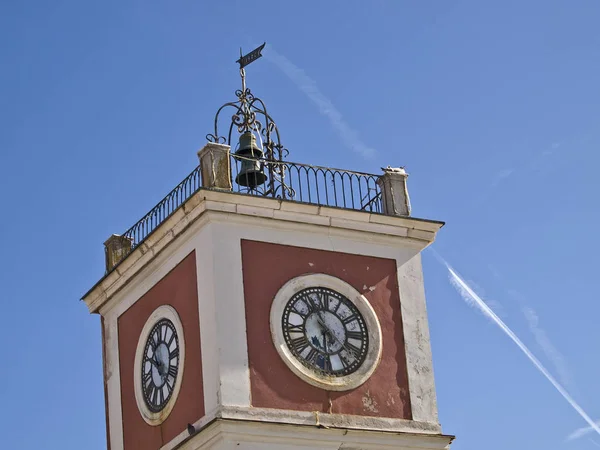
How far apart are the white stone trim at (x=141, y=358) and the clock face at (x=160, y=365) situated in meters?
0.05

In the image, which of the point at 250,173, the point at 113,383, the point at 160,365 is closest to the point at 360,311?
the point at 250,173

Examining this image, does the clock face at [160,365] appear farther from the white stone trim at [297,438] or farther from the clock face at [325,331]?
the clock face at [325,331]

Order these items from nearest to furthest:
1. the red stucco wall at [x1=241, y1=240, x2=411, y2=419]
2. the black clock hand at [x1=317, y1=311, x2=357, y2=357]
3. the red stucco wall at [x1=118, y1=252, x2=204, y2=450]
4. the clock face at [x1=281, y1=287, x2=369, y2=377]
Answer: the red stucco wall at [x1=241, y1=240, x2=411, y2=419] < the red stucco wall at [x1=118, y1=252, x2=204, y2=450] < the clock face at [x1=281, y1=287, x2=369, y2=377] < the black clock hand at [x1=317, y1=311, x2=357, y2=357]

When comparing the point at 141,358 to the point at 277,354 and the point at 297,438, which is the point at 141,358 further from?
the point at 297,438

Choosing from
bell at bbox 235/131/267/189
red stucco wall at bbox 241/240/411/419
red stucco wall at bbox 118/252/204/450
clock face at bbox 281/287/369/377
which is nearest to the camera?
red stucco wall at bbox 241/240/411/419

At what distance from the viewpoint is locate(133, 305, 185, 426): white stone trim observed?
26594 mm

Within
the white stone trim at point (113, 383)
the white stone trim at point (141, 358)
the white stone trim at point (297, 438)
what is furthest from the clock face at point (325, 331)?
the white stone trim at point (113, 383)

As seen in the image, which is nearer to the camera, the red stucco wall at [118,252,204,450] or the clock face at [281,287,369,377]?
the red stucco wall at [118,252,204,450]

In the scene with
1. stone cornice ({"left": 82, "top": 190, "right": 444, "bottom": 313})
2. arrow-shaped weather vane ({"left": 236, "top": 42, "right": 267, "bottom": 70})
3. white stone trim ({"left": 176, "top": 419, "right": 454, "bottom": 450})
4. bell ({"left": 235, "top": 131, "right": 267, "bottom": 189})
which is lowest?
white stone trim ({"left": 176, "top": 419, "right": 454, "bottom": 450})

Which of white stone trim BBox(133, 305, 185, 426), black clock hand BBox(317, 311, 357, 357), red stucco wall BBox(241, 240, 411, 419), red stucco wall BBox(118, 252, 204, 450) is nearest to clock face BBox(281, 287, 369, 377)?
black clock hand BBox(317, 311, 357, 357)

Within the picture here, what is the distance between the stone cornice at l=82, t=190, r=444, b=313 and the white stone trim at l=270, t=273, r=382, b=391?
0.77 metres

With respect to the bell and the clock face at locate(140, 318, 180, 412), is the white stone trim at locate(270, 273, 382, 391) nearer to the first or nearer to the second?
the clock face at locate(140, 318, 180, 412)

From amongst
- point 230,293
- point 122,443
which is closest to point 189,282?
point 230,293

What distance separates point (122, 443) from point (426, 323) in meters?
4.44
